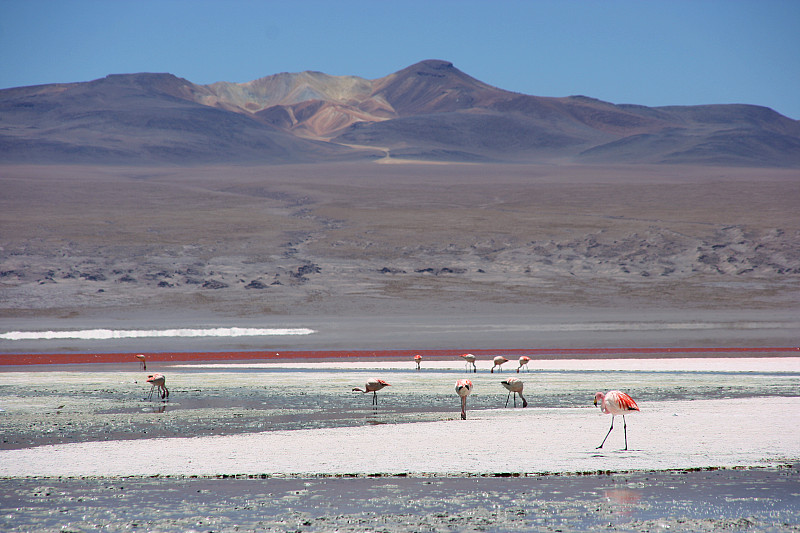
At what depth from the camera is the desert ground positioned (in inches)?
380

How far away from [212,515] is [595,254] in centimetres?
5019

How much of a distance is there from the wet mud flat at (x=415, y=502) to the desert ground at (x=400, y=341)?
1.8 inches

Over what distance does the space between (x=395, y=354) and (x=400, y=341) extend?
3.34 meters

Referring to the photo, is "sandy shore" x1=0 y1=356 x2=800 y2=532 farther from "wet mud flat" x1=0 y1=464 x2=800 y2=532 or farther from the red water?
the red water

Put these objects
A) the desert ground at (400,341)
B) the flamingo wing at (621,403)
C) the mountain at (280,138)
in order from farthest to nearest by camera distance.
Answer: the mountain at (280,138)
the flamingo wing at (621,403)
the desert ground at (400,341)

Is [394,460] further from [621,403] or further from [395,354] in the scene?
[395,354]

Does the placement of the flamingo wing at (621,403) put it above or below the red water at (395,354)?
above

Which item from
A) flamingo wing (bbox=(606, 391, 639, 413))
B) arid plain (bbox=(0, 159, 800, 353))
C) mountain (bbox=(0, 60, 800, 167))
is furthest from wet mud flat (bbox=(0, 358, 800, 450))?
mountain (bbox=(0, 60, 800, 167))

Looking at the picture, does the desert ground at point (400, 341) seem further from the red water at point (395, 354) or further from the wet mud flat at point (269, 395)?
the red water at point (395, 354)

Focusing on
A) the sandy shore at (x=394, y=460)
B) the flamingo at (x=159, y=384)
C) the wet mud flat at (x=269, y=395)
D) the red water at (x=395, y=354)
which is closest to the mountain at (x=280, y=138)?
the red water at (x=395, y=354)

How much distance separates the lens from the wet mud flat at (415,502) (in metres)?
8.53

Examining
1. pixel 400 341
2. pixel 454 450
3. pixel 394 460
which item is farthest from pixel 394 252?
pixel 394 460

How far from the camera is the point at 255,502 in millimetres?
9453

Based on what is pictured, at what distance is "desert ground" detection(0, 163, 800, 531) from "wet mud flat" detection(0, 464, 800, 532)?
0.15ft
